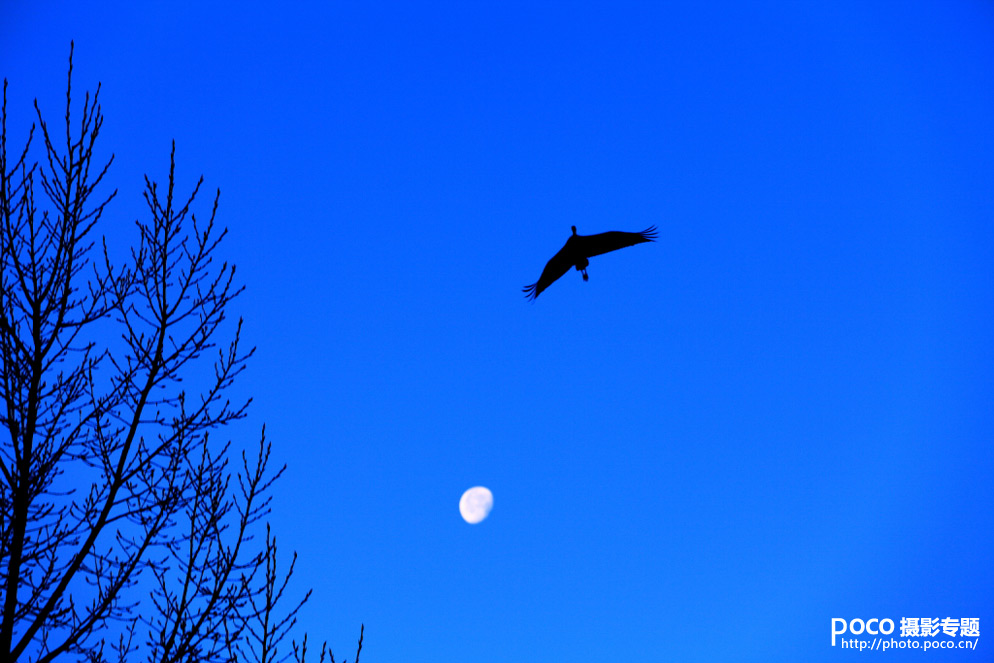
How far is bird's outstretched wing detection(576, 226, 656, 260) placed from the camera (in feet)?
41.8

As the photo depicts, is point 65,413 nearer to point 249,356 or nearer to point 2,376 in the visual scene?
point 2,376

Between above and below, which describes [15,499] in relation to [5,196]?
below

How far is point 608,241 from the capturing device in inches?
511

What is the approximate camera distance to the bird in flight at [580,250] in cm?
1283

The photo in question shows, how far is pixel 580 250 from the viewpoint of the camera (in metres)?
13.1

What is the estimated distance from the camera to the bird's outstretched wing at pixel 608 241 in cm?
1273

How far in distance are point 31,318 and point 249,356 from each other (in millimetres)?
1381

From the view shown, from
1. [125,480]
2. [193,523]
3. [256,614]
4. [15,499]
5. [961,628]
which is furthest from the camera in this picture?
[961,628]

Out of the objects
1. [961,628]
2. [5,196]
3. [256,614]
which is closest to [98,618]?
[256,614]

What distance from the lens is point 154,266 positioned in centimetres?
482

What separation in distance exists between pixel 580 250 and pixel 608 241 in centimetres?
57

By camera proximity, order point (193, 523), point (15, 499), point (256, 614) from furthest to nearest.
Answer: point (256, 614), point (193, 523), point (15, 499)

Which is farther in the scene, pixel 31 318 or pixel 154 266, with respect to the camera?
pixel 154 266

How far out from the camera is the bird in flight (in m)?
12.8
